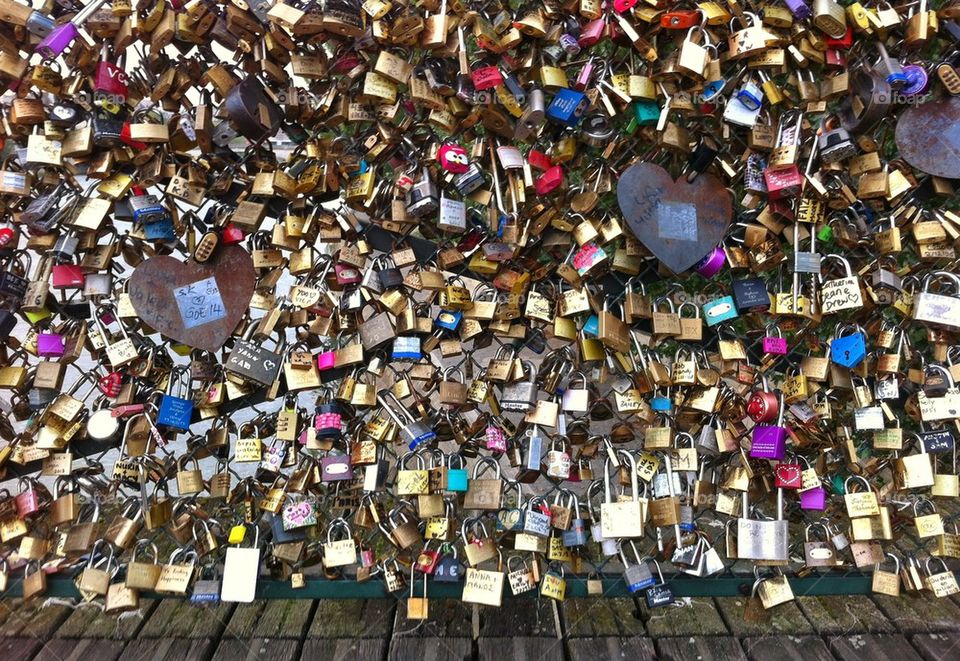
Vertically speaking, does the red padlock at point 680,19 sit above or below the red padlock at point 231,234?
above

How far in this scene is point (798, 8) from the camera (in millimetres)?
2141

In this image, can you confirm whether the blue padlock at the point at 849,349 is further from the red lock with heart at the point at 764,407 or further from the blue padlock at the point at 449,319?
the blue padlock at the point at 449,319

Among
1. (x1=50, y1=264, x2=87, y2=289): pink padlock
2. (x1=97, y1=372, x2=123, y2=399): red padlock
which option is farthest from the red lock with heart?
(x1=50, y1=264, x2=87, y2=289): pink padlock

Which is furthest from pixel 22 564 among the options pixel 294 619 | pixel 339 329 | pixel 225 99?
pixel 225 99

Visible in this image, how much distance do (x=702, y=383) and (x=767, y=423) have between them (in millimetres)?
295

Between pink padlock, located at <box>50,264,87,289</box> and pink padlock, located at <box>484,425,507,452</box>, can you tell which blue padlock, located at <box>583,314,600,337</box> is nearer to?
pink padlock, located at <box>484,425,507,452</box>

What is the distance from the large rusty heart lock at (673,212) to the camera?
2293 millimetres

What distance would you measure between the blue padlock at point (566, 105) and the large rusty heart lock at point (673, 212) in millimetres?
267

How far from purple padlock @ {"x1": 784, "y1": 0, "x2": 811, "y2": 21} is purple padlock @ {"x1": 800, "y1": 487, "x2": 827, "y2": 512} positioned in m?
1.66

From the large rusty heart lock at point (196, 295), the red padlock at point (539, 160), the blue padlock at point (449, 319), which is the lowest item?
the blue padlock at point (449, 319)

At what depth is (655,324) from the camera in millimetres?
2346

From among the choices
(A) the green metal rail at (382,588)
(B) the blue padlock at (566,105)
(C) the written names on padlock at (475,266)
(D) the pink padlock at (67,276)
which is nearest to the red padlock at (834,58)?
(C) the written names on padlock at (475,266)

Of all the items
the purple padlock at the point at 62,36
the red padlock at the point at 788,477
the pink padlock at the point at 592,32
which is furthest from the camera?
the red padlock at the point at 788,477

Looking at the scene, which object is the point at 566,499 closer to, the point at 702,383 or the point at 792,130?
the point at 702,383
